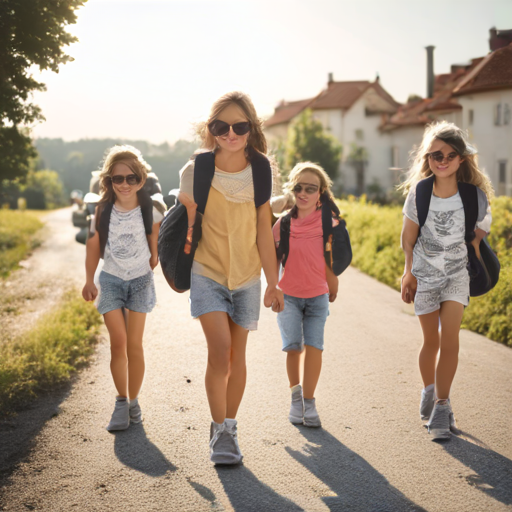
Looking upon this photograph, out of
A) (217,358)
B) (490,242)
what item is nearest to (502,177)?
(490,242)

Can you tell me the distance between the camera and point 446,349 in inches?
199

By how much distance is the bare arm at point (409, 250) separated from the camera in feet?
16.8

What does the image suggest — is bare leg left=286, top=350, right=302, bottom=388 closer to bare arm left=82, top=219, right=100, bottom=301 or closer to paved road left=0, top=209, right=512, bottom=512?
paved road left=0, top=209, right=512, bottom=512

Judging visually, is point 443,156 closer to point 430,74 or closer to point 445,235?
point 445,235

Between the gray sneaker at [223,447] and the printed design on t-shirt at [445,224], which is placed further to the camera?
the printed design on t-shirt at [445,224]

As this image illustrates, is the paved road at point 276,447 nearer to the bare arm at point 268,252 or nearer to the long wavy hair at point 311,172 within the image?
the bare arm at point 268,252

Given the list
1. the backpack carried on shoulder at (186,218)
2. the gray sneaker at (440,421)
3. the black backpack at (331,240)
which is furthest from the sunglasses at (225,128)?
the gray sneaker at (440,421)

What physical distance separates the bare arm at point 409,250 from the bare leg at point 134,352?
6.19 feet

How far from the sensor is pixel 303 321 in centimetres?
550

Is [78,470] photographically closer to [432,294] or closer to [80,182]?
[432,294]

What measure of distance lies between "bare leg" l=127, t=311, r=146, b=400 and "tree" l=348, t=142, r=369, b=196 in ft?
189

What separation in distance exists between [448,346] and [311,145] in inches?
2063

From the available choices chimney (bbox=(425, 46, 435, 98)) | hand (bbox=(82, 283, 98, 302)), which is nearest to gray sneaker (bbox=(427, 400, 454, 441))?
hand (bbox=(82, 283, 98, 302))

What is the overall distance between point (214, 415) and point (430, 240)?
1.89 metres
